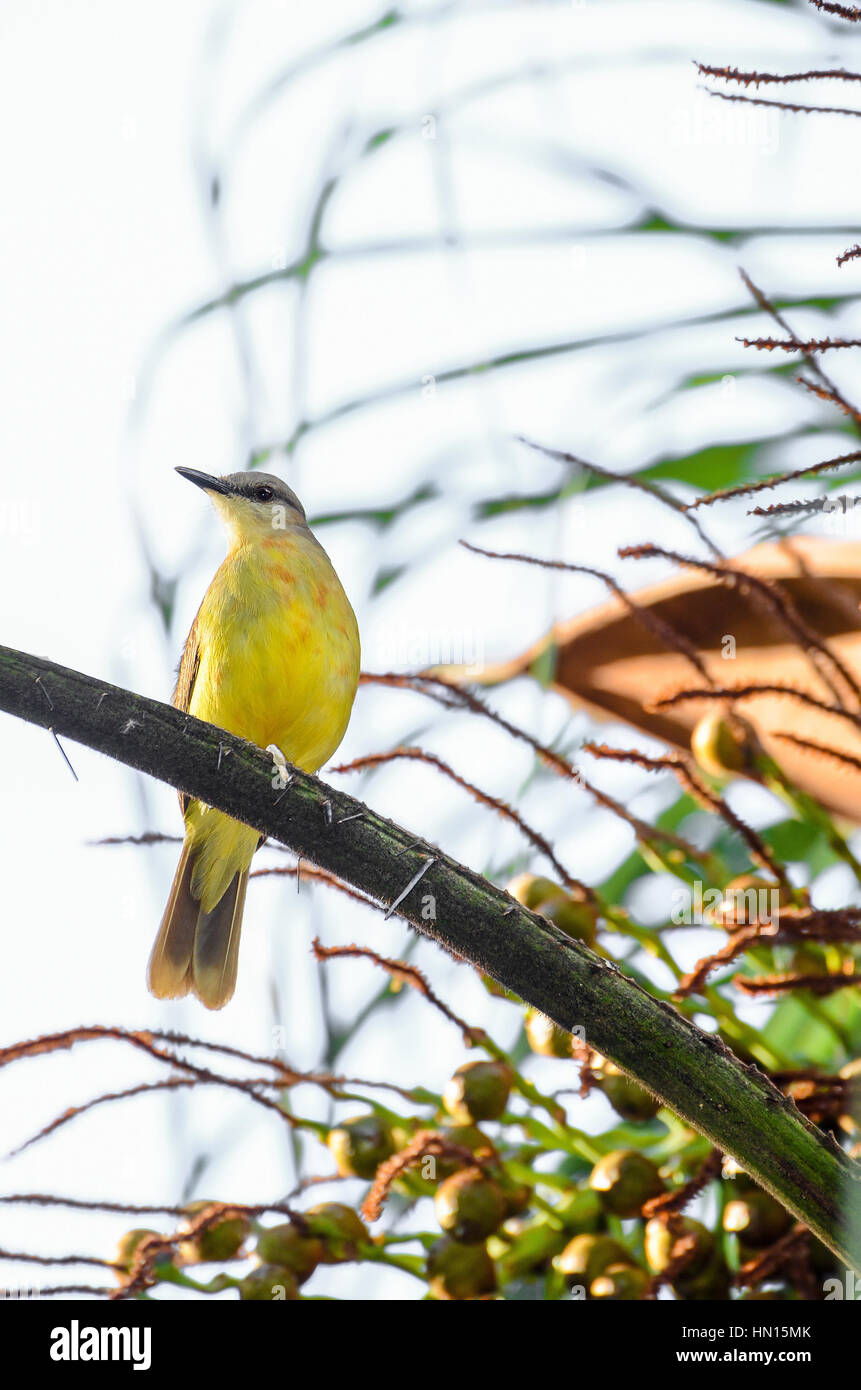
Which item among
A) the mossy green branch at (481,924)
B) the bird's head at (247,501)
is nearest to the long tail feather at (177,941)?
the bird's head at (247,501)

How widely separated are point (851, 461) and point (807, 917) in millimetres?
307

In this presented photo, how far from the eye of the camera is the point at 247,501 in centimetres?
220

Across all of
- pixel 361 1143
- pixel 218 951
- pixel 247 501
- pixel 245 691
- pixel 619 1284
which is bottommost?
pixel 619 1284

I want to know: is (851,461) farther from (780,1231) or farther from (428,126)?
(428,126)

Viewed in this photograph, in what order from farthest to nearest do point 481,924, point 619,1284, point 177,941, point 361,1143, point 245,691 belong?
point 177,941, point 245,691, point 361,1143, point 619,1284, point 481,924

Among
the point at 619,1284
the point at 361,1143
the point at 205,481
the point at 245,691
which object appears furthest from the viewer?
the point at 205,481

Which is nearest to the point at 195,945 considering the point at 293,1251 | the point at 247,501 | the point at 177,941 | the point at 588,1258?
the point at 177,941

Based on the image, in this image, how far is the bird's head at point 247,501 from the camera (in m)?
2.16

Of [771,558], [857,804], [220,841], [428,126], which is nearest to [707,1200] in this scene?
[857,804]

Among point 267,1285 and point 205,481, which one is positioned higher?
point 205,481

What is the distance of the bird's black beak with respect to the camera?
219 centimetres

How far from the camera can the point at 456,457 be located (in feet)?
6.32

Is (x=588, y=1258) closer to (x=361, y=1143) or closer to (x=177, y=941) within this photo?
(x=361, y=1143)

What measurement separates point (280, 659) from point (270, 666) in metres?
0.02
